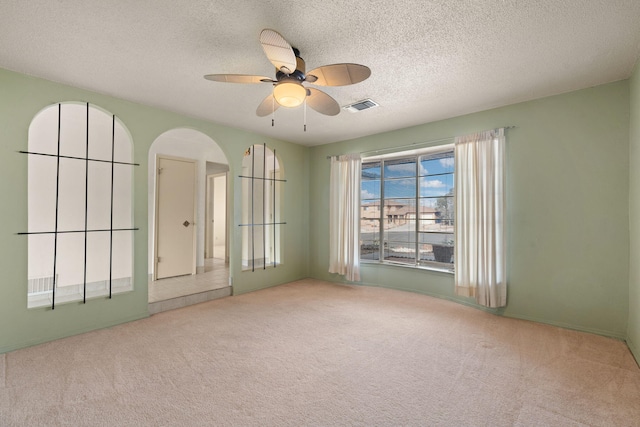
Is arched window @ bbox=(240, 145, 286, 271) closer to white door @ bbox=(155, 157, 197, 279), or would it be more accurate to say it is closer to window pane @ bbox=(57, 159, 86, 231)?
white door @ bbox=(155, 157, 197, 279)

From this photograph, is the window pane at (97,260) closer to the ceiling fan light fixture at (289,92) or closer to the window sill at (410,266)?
the ceiling fan light fixture at (289,92)

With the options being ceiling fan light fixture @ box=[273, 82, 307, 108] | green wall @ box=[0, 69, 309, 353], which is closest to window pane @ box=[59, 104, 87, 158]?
green wall @ box=[0, 69, 309, 353]

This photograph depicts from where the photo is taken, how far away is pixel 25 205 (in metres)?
2.80

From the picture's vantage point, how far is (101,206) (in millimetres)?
4211

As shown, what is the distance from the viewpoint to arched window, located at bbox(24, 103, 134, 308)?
12.2 feet

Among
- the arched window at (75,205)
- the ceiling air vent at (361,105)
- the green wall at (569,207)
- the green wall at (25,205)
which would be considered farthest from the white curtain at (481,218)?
the arched window at (75,205)

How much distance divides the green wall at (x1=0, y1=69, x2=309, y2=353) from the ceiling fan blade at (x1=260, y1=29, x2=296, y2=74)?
7.80 ft

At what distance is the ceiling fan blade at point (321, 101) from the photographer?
2.47 m

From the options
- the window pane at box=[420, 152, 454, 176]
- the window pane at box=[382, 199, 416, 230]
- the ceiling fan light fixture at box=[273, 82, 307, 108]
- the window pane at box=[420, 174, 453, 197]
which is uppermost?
the ceiling fan light fixture at box=[273, 82, 307, 108]

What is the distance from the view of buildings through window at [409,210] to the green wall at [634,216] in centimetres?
180

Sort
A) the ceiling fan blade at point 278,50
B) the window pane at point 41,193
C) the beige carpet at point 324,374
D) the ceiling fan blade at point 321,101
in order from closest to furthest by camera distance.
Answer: the ceiling fan blade at point 278,50
the beige carpet at point 324,374
the ceiling fan blade at point 321,101
the window pane at point 41,193

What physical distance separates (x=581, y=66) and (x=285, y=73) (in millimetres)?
2629

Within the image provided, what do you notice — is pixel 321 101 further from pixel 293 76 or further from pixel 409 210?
pixel 409 210

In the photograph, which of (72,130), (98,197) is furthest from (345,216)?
(72,130)
